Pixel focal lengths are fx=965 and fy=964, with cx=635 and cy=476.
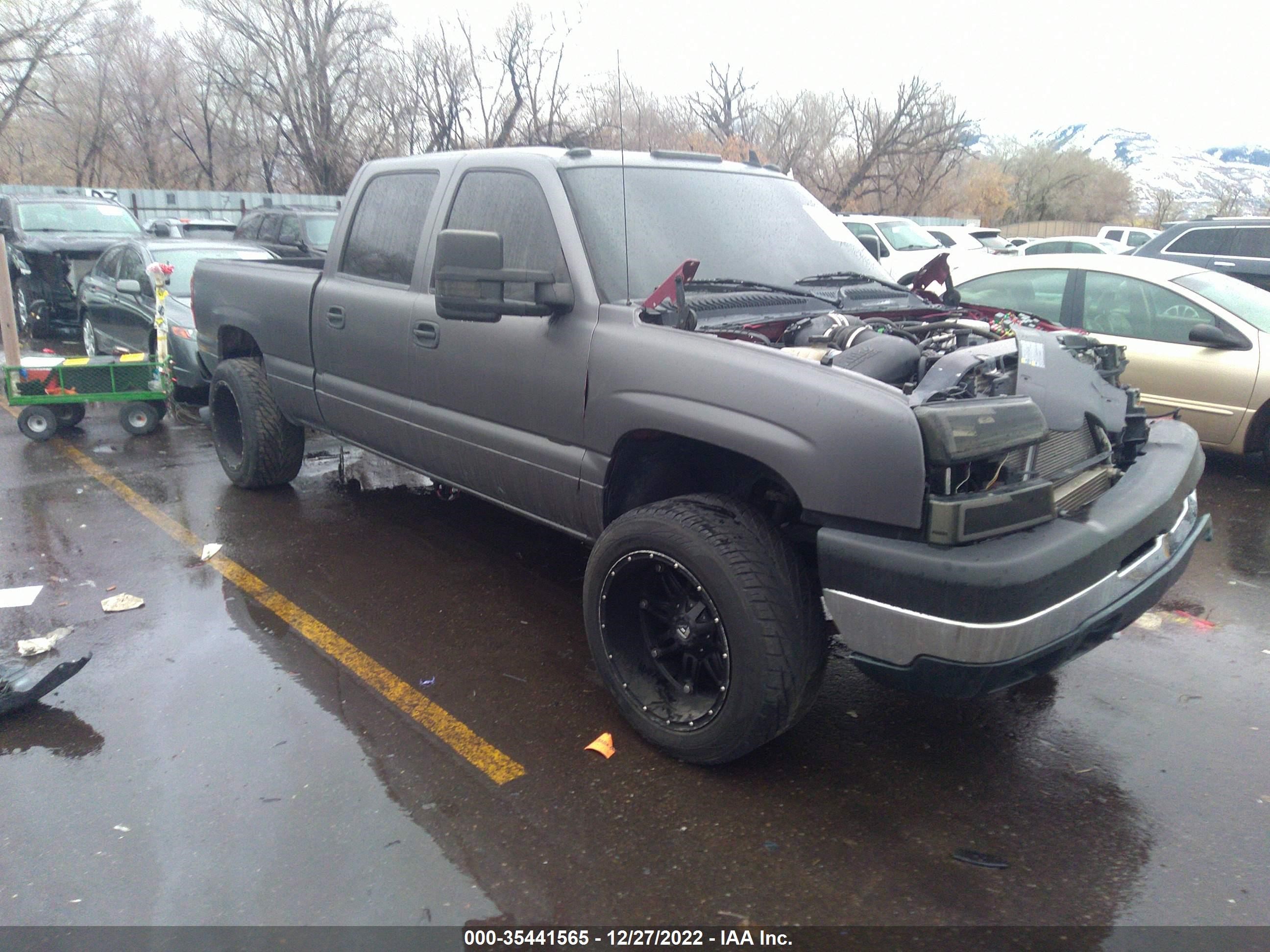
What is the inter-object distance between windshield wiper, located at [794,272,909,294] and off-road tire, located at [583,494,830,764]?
1.40 meters

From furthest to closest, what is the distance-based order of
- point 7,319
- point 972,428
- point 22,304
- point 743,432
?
point 22,304
point 7,319
point 743,432
point 972,428

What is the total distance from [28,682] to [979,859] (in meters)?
3.46

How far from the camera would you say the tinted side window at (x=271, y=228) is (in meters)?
15.6

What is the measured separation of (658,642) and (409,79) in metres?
28.5

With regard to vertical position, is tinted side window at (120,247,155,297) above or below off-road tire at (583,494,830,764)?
above

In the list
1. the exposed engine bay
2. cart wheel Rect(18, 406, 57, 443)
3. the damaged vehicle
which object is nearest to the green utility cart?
cart wheel Rect(18, 406, 57, 443)

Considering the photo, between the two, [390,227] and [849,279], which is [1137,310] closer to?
[849,279]

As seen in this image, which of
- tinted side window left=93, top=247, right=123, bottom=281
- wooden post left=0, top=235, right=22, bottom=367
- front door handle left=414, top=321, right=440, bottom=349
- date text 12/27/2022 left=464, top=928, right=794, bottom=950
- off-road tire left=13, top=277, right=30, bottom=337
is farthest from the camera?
off-road tire left=13, top=277, right=30, bottom=337

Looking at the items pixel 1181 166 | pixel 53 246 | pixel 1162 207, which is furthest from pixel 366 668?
pixel 1181 166

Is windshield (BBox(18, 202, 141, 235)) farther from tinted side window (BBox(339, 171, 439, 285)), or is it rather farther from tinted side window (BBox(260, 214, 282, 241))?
tinted side window (BBox(339, 171, 439, 285))

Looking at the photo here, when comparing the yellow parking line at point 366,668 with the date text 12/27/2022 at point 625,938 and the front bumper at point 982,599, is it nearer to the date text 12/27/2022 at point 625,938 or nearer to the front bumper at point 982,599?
the date text 12/27/2022 at point 625,938

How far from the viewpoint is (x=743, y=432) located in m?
3.02

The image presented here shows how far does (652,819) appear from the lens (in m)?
A: 3.03

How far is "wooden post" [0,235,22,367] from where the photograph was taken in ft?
25.7
